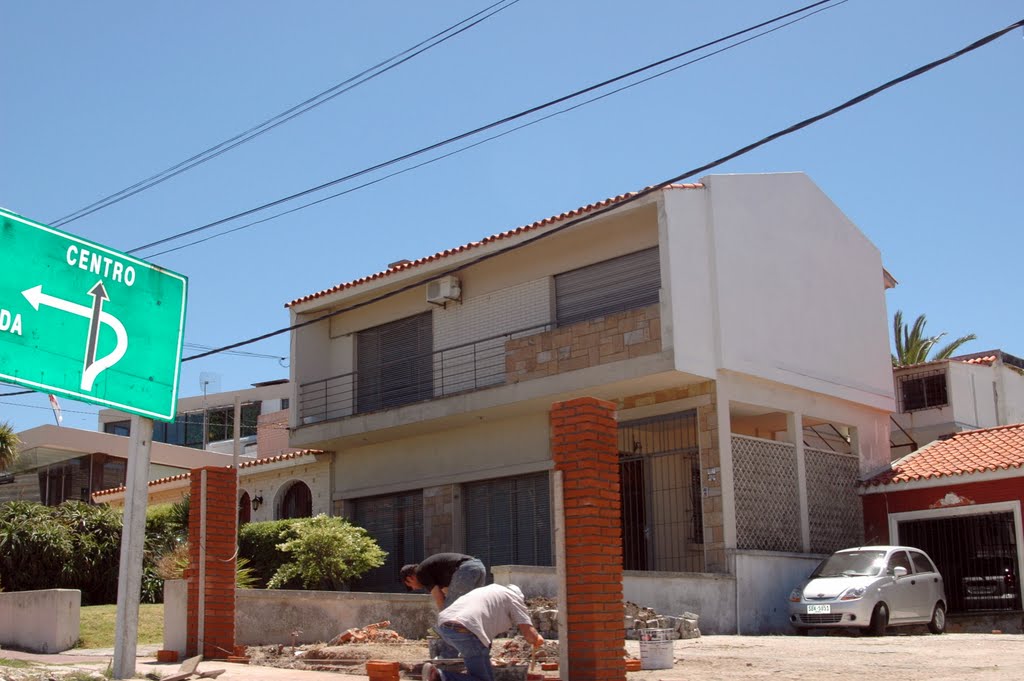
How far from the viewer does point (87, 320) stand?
34.9ft

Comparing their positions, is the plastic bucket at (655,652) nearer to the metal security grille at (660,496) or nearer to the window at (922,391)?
the metal security grille at (660,496)

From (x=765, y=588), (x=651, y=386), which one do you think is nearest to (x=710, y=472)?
(x=651, y=386)

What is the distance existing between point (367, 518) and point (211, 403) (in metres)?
32.4

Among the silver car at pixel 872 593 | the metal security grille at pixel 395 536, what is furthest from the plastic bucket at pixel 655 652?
the metal security grille at pixel 395 536

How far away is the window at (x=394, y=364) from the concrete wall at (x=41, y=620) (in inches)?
354

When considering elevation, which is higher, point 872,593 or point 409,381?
point 409,381

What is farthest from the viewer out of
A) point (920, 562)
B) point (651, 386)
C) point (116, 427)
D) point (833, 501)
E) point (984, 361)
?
point (116, 427)

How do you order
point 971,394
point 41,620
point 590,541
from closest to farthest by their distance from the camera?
point 590,541, point 41,620, point 971,394

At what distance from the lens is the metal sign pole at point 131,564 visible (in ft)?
35.5

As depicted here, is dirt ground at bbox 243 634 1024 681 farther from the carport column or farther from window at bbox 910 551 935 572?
the carport column

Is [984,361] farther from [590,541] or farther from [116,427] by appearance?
[116,427]

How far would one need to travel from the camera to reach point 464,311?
23.5m

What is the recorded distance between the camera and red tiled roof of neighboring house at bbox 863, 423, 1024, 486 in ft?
68.1

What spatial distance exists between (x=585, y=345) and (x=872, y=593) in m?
6.21
